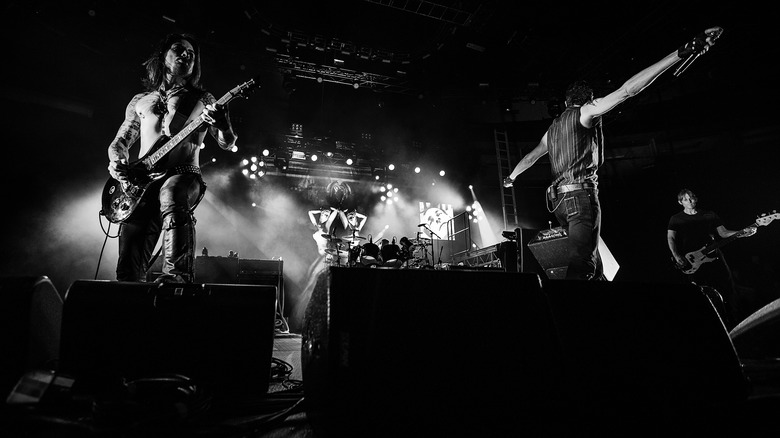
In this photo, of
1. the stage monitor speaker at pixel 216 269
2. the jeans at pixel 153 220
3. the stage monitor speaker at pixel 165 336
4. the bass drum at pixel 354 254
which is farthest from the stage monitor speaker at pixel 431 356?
the bass drum at pixel 354 254

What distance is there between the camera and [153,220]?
262 cm

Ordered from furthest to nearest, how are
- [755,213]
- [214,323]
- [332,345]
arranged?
[755,213], [214,323], [332,345]

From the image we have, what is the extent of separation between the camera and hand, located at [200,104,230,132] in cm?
272

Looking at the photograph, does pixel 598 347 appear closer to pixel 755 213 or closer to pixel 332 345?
pixel 332 345

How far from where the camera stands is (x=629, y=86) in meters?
2.52

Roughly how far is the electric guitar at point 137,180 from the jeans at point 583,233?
10.5ft

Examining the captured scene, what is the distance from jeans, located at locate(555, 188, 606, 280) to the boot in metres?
2.99

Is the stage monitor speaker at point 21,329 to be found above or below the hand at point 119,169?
below

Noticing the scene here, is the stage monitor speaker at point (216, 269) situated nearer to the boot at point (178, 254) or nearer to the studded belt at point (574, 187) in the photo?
the boot at point (178, 254)

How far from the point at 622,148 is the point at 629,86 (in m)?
10.7

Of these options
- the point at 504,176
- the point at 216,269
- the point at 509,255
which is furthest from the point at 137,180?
the point at 504,176

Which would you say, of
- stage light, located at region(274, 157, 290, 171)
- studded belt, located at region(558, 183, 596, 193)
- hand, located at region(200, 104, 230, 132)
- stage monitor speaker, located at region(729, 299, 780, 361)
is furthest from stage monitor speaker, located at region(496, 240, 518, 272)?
stage light, located at region(274, 157, 290, 171)

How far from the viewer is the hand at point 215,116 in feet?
8.94

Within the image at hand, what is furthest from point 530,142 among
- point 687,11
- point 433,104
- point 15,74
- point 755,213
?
point 15,74
